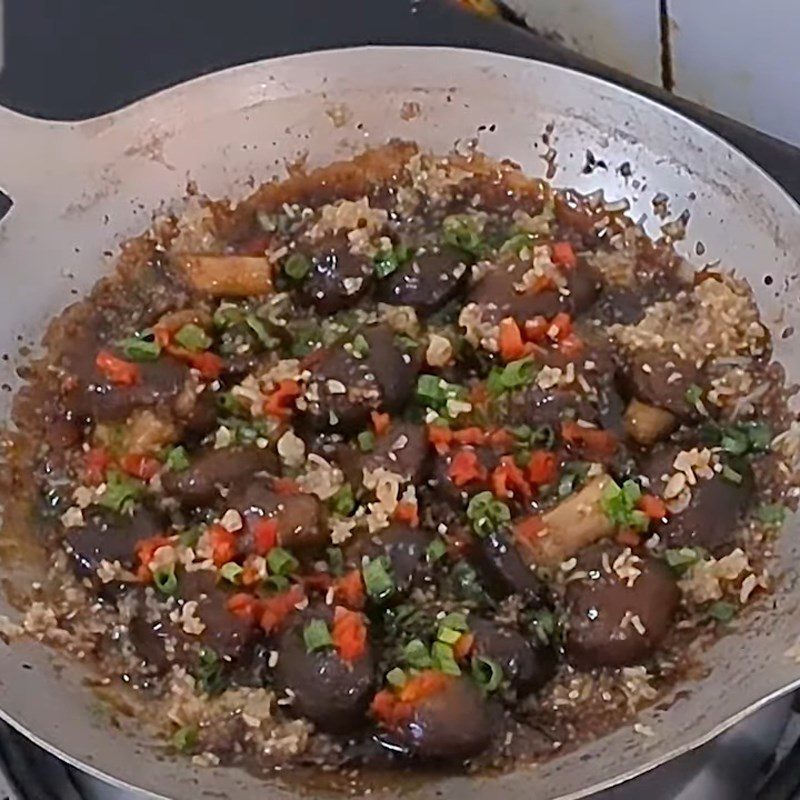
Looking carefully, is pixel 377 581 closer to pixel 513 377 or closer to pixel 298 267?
pixel 513 377

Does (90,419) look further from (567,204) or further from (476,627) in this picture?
(567,204)

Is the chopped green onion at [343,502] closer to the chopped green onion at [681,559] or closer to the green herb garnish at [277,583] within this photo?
the green herb garnish at [277,583]

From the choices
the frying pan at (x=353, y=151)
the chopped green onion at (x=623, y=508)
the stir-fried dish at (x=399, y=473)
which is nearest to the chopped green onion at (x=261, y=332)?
the stir-fried dish at (x=399, y=473)

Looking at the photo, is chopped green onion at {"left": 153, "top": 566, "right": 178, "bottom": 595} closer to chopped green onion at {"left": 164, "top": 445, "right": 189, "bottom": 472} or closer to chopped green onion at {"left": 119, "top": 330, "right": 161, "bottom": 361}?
chopped green onion at {"left": 164, "top": 445, "right": 189, "bottom": 472}

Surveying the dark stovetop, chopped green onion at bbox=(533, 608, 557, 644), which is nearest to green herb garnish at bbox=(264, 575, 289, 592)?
chopped green onion at bbox=(533, 608, 557, 644)

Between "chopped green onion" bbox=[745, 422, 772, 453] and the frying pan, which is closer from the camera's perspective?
"chopped green onion" bbox=[745, 422, 772, 453]
